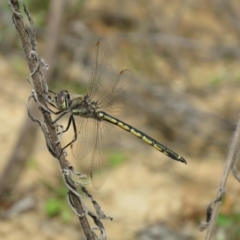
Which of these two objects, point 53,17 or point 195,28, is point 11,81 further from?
point 195,28

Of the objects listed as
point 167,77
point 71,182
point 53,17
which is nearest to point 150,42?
point 167,77

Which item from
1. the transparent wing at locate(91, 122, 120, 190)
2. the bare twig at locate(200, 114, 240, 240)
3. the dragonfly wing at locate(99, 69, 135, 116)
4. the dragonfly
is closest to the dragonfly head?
the dragonfly

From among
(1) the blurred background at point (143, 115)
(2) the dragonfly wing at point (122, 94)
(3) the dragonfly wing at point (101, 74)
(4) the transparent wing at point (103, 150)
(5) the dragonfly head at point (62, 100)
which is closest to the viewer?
(5) the dragonfly head at point (62, 100)

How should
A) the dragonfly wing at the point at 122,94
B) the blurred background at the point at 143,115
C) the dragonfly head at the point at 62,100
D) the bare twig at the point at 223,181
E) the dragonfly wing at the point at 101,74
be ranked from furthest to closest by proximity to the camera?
1. the blurred background at the point at 143,115
2. the dragonfly wing at the point at 122,94
3. the dragonfly wing at the point at 101,74
4. the dragonfly head at the point at 62,100
5. the bare twig at the point at 223,181

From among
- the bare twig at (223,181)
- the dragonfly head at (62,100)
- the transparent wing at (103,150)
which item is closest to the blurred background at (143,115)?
the transparent wing at (103,150)

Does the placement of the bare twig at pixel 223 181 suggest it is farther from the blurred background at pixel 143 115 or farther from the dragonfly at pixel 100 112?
the blurred background at pixel 143 115

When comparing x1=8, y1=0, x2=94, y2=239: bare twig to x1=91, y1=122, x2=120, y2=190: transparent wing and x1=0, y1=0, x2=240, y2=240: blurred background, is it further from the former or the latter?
x1=0, y1=0, x2=240, y2=240: blurred background
